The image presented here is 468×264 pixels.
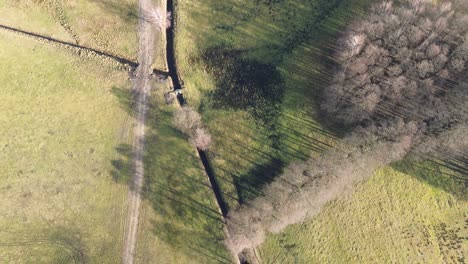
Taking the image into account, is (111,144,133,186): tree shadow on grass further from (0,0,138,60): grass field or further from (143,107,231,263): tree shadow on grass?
(0,0,138,60): grass field

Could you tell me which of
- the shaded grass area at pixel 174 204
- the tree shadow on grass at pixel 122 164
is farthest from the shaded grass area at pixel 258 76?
the tree shadow on grass at pixel 122 164

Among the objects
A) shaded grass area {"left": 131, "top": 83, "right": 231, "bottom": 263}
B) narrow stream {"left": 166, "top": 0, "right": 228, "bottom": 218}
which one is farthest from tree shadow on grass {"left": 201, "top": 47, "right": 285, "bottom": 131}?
shaded grass area {"left": 131, "top": 83, "right": 231, "bottom": 263}

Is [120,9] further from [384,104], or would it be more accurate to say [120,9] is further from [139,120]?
[384,104]

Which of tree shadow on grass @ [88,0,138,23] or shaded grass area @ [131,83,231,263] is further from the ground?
tree shadow on grass @ [88,0,138,23]

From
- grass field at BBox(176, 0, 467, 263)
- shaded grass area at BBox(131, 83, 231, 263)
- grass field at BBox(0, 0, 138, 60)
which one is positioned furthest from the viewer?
grass field at BBox(0, 0, 138, 60)

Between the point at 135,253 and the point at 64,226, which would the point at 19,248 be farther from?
the point at 135,253

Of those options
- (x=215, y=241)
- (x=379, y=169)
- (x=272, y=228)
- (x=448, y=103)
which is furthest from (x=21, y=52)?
(x=448, y=103)

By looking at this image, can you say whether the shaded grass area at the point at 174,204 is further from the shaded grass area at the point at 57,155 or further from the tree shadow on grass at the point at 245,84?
the tree shadow on grass at the point at 245,84
